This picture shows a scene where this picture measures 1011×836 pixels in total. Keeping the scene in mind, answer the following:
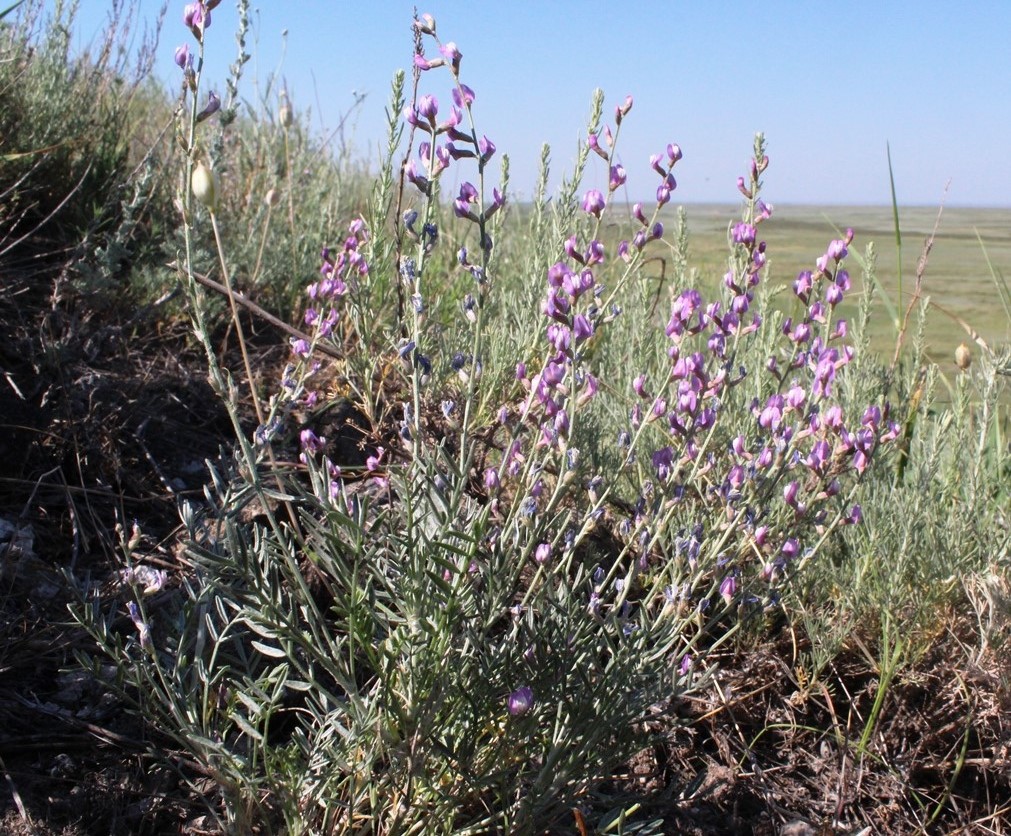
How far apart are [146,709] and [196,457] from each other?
153 cm

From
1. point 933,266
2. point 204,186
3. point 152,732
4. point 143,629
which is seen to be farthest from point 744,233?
point 933,266

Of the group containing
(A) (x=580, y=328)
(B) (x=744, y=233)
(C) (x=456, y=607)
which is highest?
(B) (x=744, y=233)

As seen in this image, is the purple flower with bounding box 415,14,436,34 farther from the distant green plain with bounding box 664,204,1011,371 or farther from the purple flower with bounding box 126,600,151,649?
the distant green plain with bounding box 664,204,1011,371

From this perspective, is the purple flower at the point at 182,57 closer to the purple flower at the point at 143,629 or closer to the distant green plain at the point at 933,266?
the purple flower at the point at 143,629

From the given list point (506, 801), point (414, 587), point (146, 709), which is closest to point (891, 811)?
point (506, 801)

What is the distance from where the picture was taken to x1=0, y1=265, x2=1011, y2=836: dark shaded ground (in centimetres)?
195

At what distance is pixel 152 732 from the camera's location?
6.83 feet

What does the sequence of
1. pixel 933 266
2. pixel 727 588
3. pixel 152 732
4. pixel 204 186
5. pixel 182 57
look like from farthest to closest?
pixel 933 266 → pixel 152 732 → pixel 727 588 → pixel 182 57 → pixel 204 186

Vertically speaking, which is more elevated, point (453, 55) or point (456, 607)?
point (453, 55)

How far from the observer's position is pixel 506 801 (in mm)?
1651

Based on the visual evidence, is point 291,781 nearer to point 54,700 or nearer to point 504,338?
point 54,700

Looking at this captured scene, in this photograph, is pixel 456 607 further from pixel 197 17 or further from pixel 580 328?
pixel 197 17

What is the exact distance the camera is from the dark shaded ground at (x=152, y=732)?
1.95m

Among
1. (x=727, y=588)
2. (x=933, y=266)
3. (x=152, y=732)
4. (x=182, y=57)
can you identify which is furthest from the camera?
(x=933, y=266)
